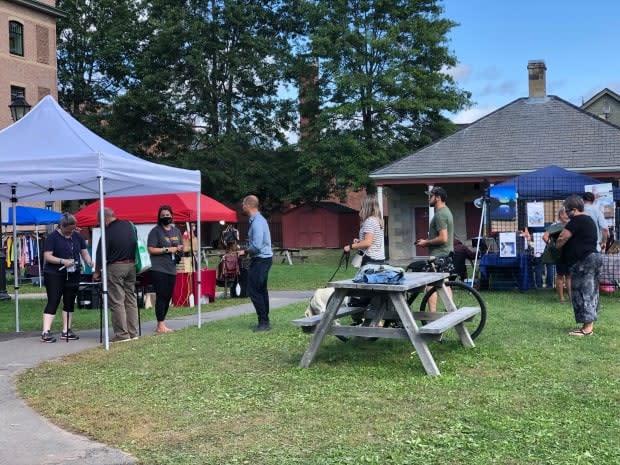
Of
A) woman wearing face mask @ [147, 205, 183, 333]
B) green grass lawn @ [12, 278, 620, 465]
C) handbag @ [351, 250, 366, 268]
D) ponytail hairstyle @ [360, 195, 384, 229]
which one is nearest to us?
green grass lawn @ [12, 278, 620, 465]

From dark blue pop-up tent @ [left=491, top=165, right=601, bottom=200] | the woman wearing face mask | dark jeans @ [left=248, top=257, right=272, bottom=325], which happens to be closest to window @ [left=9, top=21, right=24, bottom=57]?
dark blue pop-up tent @ [left=491, top=165, right=601, bottom=200]

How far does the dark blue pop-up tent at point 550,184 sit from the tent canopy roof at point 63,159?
26.5ft

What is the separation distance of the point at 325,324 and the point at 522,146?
67.1 feet

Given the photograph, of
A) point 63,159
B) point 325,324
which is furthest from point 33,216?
point 325,324

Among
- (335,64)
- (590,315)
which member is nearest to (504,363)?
(590,315)

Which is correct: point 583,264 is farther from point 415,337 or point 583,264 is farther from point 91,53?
point 91,53

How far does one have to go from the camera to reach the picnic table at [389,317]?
6402mm

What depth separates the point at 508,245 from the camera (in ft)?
48.3

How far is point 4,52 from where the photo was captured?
33.7 meters

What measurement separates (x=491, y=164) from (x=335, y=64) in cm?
1245

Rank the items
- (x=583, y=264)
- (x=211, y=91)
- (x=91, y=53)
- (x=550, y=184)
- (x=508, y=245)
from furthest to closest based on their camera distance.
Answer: (x=91, y=53) → (x=211, y=91) → (x=550, y=184) → (x=508, y=245) → (x=583, y=264)

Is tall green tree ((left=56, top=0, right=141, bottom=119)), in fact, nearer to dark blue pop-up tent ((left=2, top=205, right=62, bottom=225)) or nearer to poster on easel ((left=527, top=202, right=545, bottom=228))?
dark blue pop-up tent ((left=2, top=205, right=62, bottom=225))

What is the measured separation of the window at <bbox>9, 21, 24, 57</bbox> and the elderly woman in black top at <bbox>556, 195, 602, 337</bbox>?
32721 millimetres

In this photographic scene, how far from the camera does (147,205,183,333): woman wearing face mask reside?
31.7 feet
